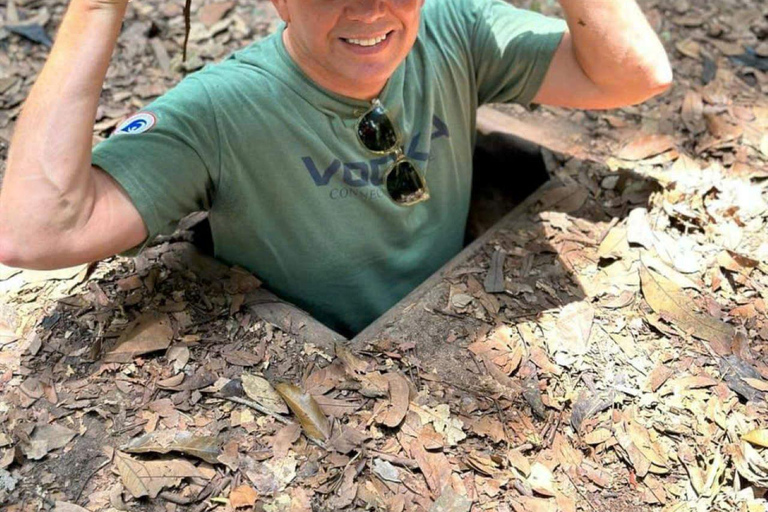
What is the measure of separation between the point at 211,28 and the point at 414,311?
68.4 inches

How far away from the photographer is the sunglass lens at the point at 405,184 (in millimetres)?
2182

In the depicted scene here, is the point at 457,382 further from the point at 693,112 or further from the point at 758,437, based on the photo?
the point at 693,112

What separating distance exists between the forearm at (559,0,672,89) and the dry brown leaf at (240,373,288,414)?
3.94ft

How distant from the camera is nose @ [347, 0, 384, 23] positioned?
1.78 meters

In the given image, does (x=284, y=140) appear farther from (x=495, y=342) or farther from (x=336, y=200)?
(x=495, y=342)

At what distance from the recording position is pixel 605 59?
2082mm

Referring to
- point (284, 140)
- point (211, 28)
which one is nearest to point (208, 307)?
point (284, 140)

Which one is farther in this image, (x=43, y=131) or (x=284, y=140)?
(x=284, y=140)

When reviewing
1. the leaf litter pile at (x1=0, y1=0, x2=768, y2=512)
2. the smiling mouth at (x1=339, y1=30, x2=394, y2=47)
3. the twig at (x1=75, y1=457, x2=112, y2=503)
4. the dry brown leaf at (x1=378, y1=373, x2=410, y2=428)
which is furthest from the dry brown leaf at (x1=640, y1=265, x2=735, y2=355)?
the twig at (x1=75, y1=457, x2=112, y2=503)

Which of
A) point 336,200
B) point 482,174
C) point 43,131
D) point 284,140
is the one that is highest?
point 43,131

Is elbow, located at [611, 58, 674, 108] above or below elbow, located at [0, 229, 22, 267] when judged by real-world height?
below

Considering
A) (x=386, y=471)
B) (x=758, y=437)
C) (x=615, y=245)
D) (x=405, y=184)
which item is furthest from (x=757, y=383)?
(x=405, y=184)

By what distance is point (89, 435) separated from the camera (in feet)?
5.63

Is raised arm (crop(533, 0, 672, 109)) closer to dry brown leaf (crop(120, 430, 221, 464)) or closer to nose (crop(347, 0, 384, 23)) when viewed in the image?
nose (crop(347, 0, 384, 23))
